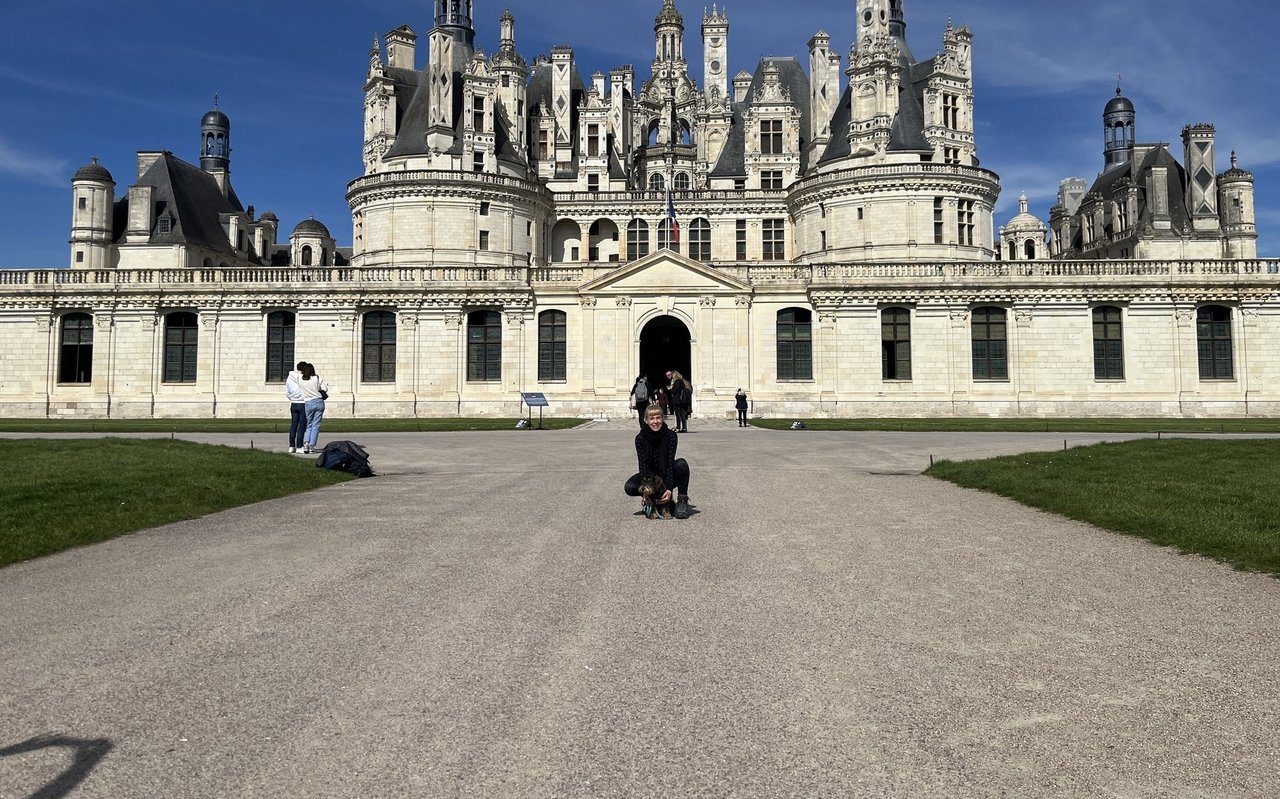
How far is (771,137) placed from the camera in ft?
204

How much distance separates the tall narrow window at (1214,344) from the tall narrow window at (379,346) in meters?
41.8

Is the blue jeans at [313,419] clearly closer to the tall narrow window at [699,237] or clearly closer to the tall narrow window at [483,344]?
the tall narrow window at [483,344]

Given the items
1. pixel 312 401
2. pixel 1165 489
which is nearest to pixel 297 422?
pixel 312 401

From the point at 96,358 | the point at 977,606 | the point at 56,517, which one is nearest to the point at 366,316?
the point at 96,358

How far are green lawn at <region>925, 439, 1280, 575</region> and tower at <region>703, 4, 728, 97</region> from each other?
59886 mm

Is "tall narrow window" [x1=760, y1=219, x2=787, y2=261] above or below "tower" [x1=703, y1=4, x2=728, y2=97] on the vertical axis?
below

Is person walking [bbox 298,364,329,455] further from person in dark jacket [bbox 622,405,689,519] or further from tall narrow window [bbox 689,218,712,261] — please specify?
tall narrow window [bbox 689,218,712,261]

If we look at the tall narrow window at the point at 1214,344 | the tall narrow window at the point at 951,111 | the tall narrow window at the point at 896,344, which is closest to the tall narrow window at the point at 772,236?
the tall narrow window at the point at 951,111

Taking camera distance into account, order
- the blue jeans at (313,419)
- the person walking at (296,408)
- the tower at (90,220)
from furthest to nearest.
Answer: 1. the tower at (90,220)
2. the blue jeans at (313,419)
3. the person walking at (296,408)

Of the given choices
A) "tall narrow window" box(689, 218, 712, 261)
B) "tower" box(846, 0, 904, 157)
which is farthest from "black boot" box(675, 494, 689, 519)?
"tall narrow window" box(689, 218, 712, 261)

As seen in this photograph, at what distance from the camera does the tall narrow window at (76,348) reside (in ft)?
144

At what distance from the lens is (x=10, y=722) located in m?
4.19

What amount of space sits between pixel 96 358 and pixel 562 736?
48518 mm

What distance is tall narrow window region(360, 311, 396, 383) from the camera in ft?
144
